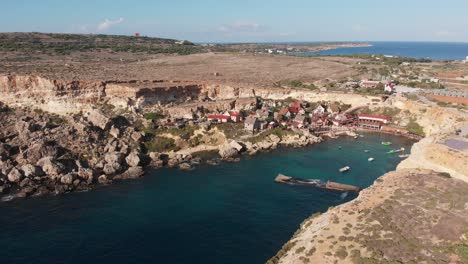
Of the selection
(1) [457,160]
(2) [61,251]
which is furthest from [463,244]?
(2) [61,251]

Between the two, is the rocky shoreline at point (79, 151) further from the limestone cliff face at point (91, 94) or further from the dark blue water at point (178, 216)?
the dark blue water at point (178, 216)

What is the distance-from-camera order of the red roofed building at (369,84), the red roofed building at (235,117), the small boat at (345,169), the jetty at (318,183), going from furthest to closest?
1. the red roofed building at (369,84)
2. the red roofed building at (235,117)
3. the small boat at (345,169)
4. the jetty at (318,183)

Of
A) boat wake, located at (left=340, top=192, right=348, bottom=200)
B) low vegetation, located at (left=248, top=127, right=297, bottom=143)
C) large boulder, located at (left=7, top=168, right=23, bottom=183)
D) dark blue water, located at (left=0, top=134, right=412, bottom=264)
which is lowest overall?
dark blue water, located at (left=0, top=134, right=412, bottom=264)

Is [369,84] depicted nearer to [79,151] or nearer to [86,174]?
[79,151]

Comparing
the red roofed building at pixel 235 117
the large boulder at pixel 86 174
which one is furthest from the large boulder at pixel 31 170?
the red roofed building at pixel 235 117

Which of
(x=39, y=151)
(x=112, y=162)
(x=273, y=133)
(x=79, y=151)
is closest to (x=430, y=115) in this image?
(x=273, y=133)

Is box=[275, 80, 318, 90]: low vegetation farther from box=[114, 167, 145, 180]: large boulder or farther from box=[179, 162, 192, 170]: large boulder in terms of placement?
box=[114, 167, 145, 180]: large boulder

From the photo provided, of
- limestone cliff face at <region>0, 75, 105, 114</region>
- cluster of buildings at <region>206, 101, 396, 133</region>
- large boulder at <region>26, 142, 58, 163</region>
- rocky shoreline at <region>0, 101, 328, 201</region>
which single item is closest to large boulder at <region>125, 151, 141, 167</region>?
rocky shoreline at <region>0, 101, 328, 201</region>

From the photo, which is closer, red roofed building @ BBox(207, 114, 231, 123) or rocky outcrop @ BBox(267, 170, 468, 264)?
rocky outcrop @ BBox(267, 170, 468, 264)
